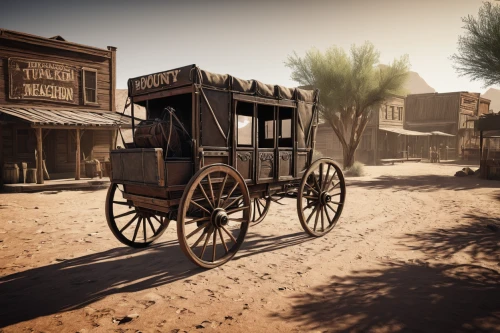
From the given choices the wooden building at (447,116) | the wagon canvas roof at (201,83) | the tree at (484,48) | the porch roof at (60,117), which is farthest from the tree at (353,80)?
the wooden building at (447,116)

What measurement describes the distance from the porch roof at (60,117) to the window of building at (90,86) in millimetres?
838

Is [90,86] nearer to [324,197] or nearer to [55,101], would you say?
[55,101]

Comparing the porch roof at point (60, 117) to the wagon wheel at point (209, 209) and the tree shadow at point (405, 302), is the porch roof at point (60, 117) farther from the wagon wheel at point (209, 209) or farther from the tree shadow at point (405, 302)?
the tree shadow at point (405, 302)

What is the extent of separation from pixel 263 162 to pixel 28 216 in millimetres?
5940

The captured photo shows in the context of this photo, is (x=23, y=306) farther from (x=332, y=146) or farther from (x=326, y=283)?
(x=332, y=146)

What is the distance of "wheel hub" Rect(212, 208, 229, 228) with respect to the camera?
13.0ft

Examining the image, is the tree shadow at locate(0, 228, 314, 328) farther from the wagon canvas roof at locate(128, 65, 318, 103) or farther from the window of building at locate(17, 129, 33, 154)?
the window of building at locate(17, 129, 33, 154)

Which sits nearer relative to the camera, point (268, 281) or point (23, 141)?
point (268, 281)

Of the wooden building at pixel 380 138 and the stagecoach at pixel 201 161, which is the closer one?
the stagecoach at pixel 201 161

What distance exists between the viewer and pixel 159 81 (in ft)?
13.7

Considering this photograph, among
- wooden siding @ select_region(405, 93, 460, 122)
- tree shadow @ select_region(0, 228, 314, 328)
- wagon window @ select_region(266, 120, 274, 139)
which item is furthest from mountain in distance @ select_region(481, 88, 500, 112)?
tree shadow @ select_region(0, 228, 314, 328)

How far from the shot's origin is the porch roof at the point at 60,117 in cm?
1184

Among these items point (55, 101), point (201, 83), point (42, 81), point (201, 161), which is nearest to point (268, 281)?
point (201, 161)

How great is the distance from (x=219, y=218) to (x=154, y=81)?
6.78ft
